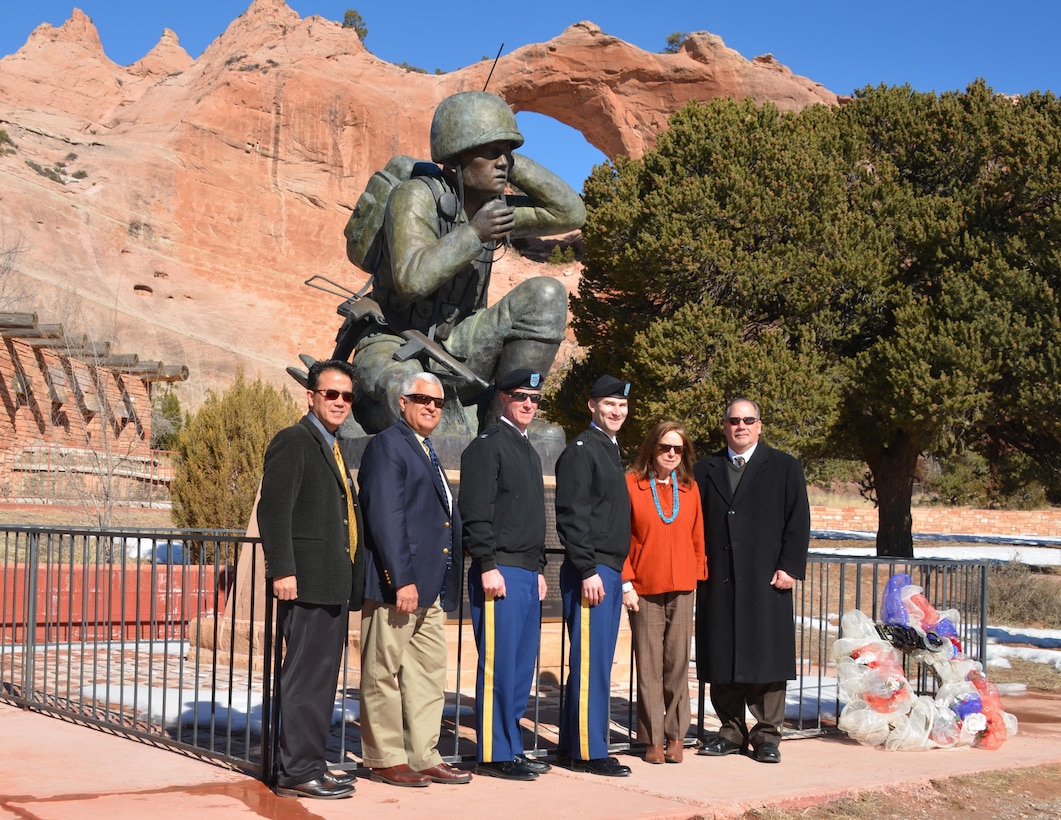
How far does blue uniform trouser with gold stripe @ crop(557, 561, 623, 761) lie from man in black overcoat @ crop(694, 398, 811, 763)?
0.71 m

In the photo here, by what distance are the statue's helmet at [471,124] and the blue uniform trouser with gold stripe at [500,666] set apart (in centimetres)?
310

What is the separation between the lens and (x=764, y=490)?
5.61 metres

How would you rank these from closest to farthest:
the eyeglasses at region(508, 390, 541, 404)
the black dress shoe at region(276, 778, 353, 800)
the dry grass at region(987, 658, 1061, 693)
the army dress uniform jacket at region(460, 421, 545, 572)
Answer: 1. the black dress shoe at region(276, 778, 353, 800)
2. the army dress uniform jacket at region(460, 421, 545, 572)
3. the eyeglasses at region(508, 390, 541, 404)
4. the dry grass at region(987, 658, 1061, 693)

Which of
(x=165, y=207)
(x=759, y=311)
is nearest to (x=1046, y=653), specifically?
(x=759, y=311)

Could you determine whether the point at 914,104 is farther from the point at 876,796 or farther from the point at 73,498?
the point at 876,796

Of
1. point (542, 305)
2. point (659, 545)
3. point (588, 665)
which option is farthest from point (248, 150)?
point (588, 665)

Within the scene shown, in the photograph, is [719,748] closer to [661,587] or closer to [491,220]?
[661,587]

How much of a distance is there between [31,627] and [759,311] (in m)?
19.4

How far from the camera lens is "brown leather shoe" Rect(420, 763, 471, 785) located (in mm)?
4672

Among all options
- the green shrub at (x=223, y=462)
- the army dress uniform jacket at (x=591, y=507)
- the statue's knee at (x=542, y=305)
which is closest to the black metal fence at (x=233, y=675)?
the army dress uniform jacket at (x=591, y=507)

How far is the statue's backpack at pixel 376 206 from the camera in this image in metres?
7.50

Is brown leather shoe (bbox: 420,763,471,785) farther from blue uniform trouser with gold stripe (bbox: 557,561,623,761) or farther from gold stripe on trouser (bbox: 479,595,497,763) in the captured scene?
blue uniform trouser with gold stripe (bbox: 557,561,623,761)

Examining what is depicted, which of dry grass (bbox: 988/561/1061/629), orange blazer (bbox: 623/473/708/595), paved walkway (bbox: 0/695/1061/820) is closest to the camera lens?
paved walkway (bbox: 0/695/1061/820)

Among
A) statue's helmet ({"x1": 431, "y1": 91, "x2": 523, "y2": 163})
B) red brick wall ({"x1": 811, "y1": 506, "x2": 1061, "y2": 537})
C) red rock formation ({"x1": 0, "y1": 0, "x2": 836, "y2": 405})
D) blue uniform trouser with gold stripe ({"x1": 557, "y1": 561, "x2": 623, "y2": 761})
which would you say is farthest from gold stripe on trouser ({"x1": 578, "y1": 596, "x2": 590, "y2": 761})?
red rock formation ({"x1": 0, "y1": 0, "x2": 836, "y2": 405})
